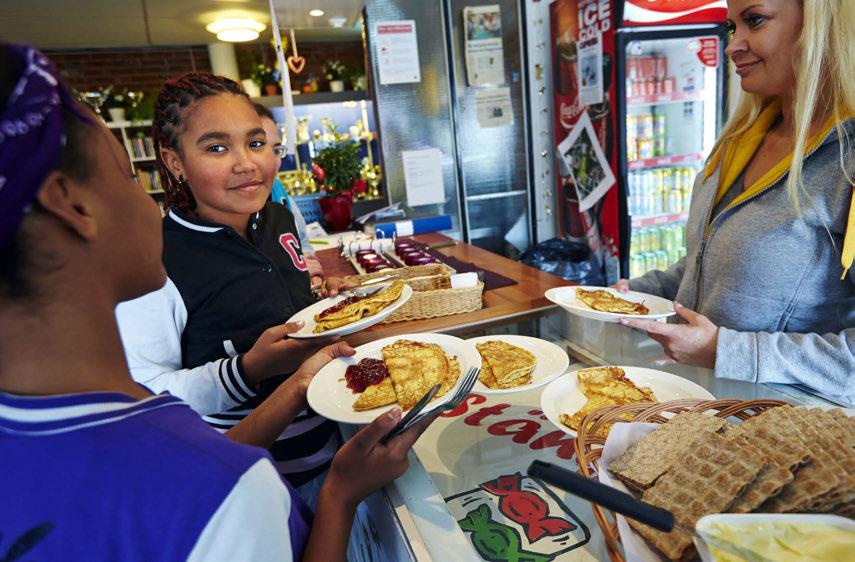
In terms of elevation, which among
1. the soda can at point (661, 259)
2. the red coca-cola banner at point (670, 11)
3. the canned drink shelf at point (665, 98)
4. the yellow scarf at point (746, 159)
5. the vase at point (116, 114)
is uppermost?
the vase at point (116, 114)

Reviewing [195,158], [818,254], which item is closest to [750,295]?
[818,254]

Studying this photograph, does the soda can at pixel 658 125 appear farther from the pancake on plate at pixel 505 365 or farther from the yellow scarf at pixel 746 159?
the pancake on plate at pixel 505 365

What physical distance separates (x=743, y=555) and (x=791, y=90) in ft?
4.34

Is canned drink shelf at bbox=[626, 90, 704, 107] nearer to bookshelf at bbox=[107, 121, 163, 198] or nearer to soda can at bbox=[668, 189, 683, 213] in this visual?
soda can at bbox=[668, 189, 683, 213]

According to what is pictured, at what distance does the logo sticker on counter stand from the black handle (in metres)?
0.29

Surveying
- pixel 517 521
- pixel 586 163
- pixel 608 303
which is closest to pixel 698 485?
pixel 517 521

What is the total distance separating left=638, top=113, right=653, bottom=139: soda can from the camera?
13.2 feet

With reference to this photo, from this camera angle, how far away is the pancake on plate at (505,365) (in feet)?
3.86

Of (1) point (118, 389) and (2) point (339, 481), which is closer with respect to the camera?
(1) point (118, 389)

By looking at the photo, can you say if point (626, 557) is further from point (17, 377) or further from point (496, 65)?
point (496, 65)

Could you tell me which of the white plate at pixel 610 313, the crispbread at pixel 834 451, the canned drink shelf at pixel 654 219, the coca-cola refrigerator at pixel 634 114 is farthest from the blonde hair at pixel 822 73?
the canned drink shelf at pixel 654 219

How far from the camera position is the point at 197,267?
1341 millimetres

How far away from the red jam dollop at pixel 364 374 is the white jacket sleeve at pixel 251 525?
566 mm

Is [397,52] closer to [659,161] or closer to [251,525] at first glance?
[659,161]
